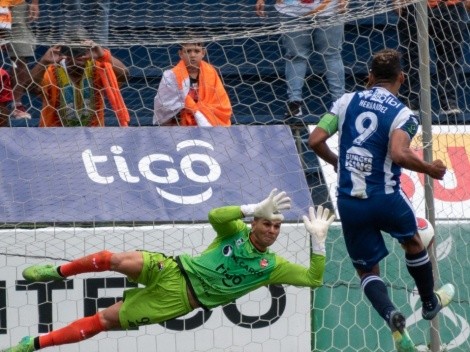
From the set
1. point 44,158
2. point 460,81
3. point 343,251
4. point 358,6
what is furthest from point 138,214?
point 460,81

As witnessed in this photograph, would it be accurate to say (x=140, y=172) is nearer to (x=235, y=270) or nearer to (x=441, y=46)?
(x=235, y=270)

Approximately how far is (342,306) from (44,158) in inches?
91.1

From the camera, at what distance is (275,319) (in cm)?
905

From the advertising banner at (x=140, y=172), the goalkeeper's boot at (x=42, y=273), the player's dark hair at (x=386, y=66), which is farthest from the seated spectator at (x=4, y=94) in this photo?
the player's dark hair at (x=386, y=66)

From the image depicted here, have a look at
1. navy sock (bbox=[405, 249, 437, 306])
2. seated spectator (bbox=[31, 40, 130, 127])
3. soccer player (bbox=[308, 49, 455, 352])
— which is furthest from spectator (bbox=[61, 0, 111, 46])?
navy sock (bbox=[405, 249, 437, 306])

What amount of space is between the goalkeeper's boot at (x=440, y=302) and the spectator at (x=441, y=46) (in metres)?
1.67

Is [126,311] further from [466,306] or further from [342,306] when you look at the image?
[466,306]

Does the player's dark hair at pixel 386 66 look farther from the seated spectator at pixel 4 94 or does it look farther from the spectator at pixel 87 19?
the seated spectator at pixel 4 94

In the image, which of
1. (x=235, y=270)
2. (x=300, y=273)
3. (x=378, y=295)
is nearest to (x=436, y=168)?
(x=378, y=295)

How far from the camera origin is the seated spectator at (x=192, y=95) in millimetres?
9594

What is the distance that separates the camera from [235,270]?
8.21 m

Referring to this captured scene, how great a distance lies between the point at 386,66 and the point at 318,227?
44.7 inches

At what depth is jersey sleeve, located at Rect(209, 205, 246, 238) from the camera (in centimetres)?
791

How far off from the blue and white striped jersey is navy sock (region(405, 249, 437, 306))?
450mm
